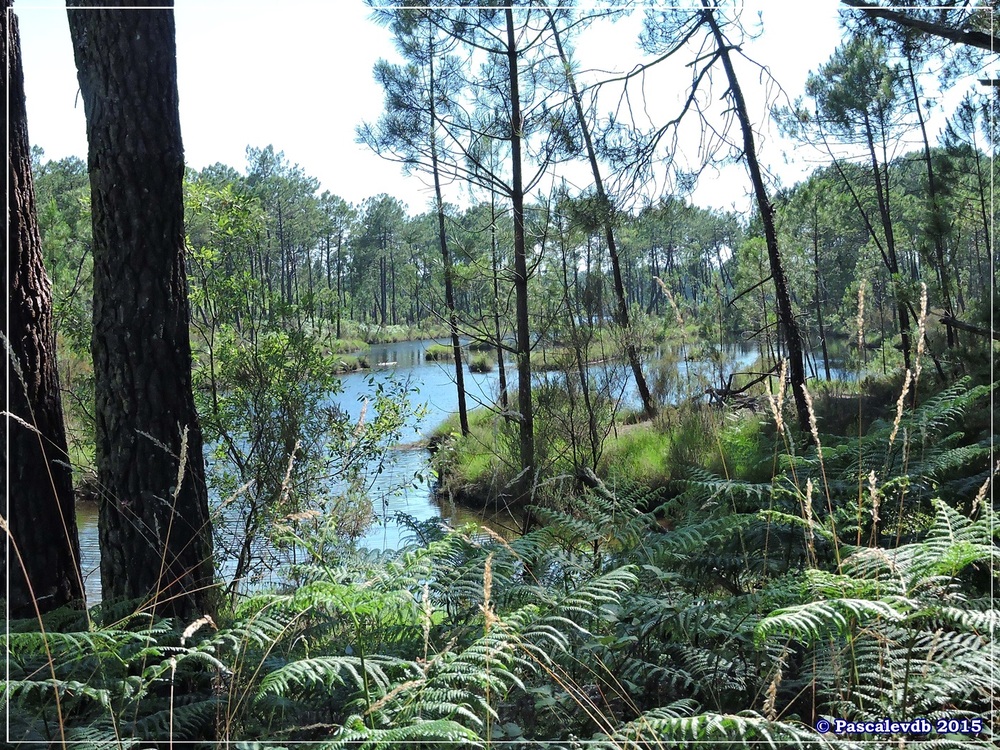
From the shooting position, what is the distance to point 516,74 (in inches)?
302

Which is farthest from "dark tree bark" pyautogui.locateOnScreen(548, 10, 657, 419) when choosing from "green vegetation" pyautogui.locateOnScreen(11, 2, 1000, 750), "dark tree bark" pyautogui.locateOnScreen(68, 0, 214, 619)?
"dark tree bark" pyautogui.locateOnScreen(68, 0, 214, 619)

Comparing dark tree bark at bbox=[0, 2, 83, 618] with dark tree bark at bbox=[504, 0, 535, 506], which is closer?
dark tree bark at bbox=[0, 2, 83, 618]

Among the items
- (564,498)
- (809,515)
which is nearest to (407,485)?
(564,498)

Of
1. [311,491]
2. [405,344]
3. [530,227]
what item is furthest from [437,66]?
[405,344]

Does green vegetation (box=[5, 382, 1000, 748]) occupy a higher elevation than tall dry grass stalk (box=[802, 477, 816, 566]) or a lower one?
lower

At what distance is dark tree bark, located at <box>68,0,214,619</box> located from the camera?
107 inches

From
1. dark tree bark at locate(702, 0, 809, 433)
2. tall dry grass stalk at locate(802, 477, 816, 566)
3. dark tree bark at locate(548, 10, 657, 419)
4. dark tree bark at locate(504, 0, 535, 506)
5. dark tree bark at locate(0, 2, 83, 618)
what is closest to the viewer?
tall dry grass stalk at locate(802, 477, 816, 566)

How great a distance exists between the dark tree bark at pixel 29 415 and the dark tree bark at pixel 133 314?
34 centimetres

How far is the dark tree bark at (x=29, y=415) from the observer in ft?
9.57

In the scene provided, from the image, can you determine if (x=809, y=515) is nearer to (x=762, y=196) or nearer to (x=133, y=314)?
(x=133, y=314)

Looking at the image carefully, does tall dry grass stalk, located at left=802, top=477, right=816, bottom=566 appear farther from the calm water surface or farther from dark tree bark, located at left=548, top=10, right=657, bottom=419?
dark tree bark, located at left=548, top=10, right=657, bottom=419

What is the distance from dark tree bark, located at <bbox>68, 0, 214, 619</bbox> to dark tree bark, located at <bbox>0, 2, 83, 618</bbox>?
0.34m

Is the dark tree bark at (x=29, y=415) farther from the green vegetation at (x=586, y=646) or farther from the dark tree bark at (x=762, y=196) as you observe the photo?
the dark tree bark at (x=762, y=196)

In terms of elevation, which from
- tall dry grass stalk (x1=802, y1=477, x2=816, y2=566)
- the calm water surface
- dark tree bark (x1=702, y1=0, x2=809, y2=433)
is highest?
dark tree bark (x1=702, y1=0, x2=809, y2=433)
